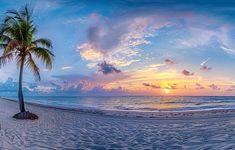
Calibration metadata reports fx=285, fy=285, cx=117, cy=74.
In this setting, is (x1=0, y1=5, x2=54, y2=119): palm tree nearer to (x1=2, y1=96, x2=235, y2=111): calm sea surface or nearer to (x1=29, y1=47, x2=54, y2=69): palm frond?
(x1=29, y1=47, x2=54, y2=69): palm frond

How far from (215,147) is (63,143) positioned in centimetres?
625

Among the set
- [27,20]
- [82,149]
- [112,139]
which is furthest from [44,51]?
[82,149]

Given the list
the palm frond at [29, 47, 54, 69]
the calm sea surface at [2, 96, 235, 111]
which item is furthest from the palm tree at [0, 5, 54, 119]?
the calm sea surface at [2, 96, 235, 111]

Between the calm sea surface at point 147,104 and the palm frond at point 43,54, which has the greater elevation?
the palm frond at point 43,54

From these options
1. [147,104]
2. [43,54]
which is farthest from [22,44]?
[147,104]

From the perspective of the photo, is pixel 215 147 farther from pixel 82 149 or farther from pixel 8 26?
pixel 8 26

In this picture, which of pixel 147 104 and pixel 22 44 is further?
pixel 147 104

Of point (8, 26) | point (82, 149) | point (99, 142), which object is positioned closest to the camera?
point (82, 149)

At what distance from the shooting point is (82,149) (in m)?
11.2

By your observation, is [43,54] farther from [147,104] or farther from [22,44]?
[147,104]

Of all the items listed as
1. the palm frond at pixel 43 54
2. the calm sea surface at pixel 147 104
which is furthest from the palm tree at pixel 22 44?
the calm sea surface at pixel 147 104

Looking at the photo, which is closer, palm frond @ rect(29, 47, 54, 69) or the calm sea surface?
palm frond @ rect(29, 47, 54, 69)

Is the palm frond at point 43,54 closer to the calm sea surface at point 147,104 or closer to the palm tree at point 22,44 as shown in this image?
the palm tree at point 22,44

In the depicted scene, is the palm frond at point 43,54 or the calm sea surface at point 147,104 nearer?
the palm frond at point 43,54
